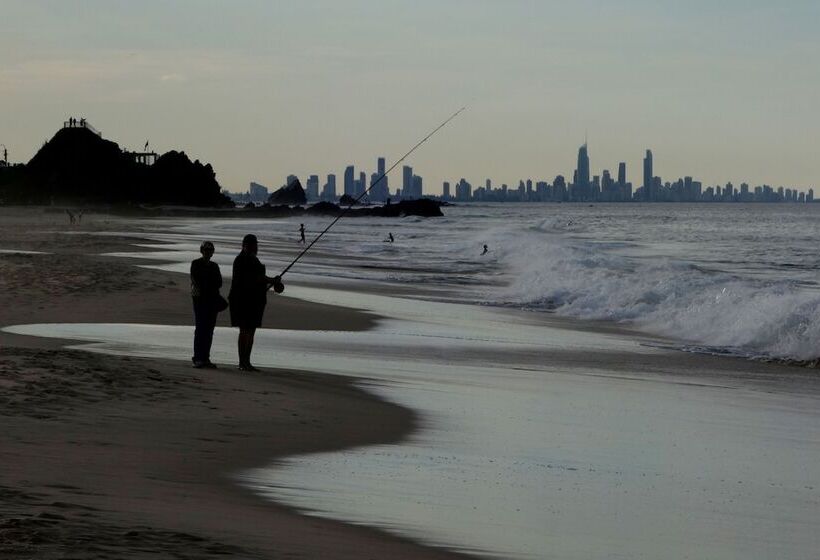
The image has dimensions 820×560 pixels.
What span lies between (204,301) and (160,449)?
462cm

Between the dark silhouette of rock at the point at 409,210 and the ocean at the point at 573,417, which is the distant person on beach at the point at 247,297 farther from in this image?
the dark silhouette of rock at the point at 409,210

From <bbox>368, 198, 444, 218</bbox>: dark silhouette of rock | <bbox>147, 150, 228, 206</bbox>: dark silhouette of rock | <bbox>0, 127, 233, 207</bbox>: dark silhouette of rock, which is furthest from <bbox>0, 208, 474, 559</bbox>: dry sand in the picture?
<bbox>147, 150, 228, 206</bbox>: dark silhouette of rock

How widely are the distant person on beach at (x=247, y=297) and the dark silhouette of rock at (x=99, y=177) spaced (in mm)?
131704

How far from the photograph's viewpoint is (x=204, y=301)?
40.4 ft

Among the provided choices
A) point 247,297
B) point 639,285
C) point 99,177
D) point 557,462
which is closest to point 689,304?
point 639,285

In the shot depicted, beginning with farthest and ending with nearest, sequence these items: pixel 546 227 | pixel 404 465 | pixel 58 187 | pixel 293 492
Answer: pixel 58 187, pixel 546 227, pixel 404 465, pixel 293 492

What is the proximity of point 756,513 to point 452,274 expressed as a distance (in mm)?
27983

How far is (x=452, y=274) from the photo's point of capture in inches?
1375

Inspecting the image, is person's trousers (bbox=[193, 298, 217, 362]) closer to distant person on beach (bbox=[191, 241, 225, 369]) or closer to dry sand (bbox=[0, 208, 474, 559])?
distant person on beach (bbox=[191, 241, 225, 369])

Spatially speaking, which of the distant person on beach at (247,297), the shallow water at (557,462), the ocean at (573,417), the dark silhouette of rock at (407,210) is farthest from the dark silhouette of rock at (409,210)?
the distant person on beach at (247,297)

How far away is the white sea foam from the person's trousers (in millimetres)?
7699

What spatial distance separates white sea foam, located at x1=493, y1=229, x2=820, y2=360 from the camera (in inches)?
688

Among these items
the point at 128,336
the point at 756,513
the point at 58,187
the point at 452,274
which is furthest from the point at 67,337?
the point at 58,187

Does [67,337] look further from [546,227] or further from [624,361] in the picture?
[546,227]
